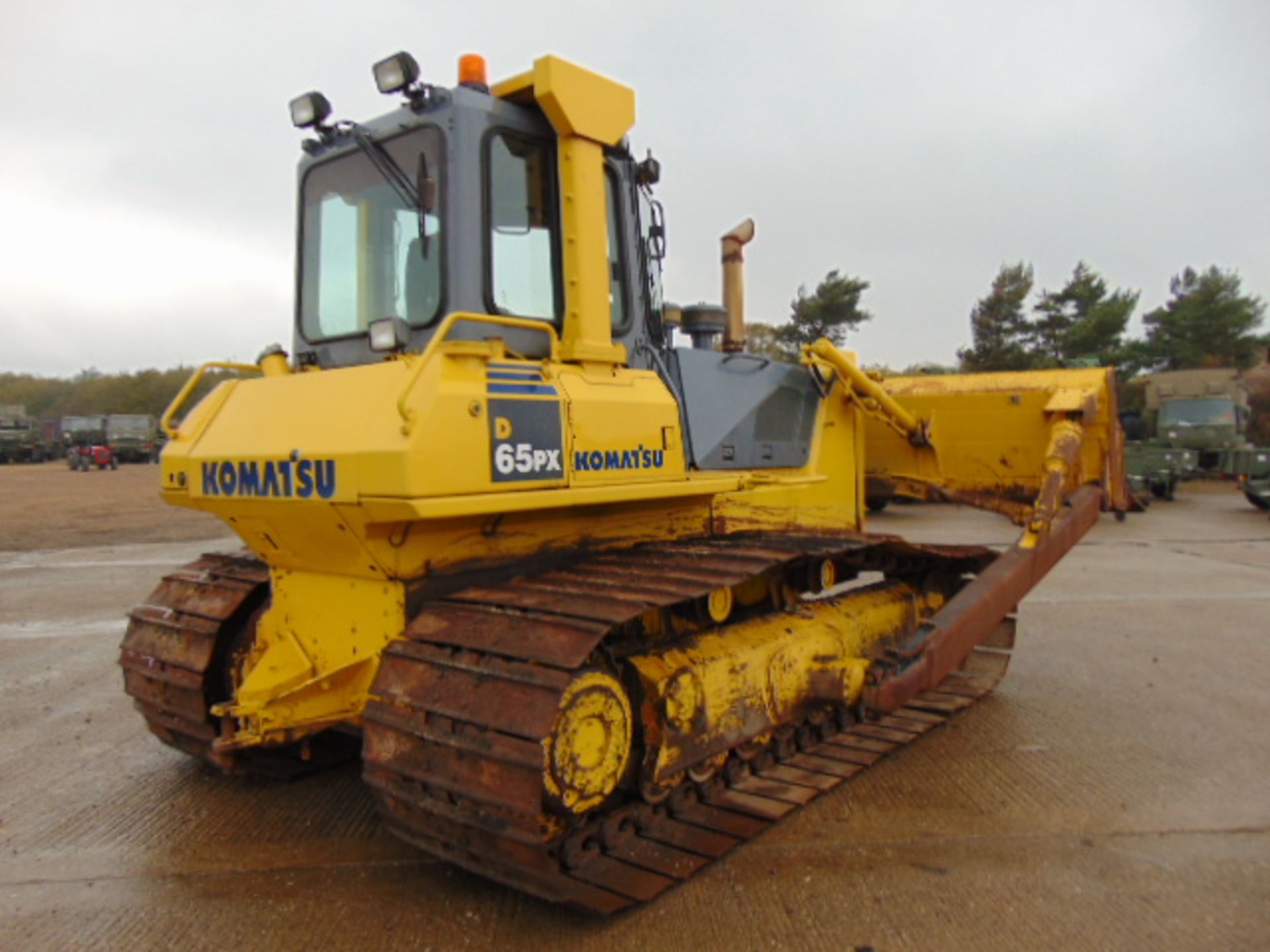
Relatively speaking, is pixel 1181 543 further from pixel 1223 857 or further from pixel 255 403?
pixel 255 403

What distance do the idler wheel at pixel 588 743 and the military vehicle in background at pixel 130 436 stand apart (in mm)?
42532

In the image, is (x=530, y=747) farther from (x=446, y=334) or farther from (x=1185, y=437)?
(x=1185, y=437)

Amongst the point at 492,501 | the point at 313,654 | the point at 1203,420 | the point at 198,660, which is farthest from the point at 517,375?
the point at 1203,420

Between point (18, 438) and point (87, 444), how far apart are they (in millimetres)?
4913

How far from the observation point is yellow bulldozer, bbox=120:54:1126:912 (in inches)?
114

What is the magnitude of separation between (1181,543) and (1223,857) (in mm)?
10574

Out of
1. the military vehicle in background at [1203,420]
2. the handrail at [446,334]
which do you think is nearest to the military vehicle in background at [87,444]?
the military vehicle in background at [1203,420]

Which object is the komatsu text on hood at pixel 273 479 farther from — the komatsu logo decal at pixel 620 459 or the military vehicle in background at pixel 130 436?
the military vehicle in background at pixel 130 436

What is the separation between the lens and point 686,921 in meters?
3.08

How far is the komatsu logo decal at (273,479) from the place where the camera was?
3.00 m

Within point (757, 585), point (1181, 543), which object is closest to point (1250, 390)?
point (1181, 543)

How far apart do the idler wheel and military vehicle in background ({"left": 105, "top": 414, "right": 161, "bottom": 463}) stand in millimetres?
42532

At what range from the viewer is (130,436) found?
40.7 metres

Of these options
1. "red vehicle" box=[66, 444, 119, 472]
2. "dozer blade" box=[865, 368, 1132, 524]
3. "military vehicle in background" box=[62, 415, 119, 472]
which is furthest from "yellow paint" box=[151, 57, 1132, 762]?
"military vehicle in background" box=[62, 415, 119, 472]
